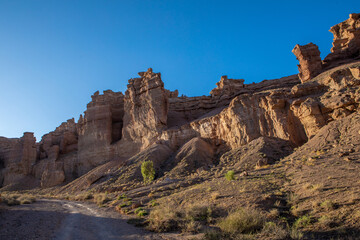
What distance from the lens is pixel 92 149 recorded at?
183ft

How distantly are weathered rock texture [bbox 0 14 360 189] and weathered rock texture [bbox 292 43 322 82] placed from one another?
16 cm

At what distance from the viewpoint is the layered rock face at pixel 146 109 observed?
167 ft

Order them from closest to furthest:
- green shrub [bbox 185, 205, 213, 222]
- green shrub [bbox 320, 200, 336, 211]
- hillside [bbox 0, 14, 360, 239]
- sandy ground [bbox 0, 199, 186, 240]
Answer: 1. green shrub [bbox 320, 200, 336, 211]
2. sandy ground [bbox 0, 199, 186, 240]
3. hillside [bbox 0, 14, 360, 239]
4. green shrub [bbox 185, 205, 213, 222]

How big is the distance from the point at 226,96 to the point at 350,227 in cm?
5177

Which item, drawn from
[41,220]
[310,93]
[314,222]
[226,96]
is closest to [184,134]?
[226,96]

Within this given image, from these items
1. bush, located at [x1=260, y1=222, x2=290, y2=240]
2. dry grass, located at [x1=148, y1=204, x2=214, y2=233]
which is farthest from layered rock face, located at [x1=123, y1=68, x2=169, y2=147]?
bush, located at [x1=260, y1=222, x2=290, y2=240]

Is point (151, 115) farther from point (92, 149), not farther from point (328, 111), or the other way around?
point (328, 111)

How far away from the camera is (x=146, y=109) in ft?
174

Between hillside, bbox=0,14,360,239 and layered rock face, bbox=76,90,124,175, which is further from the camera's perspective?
layered rock face, bbox=76,90,124,175

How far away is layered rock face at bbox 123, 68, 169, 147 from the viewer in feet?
167

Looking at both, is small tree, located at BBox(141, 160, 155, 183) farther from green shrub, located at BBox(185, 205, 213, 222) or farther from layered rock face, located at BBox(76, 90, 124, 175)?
green shrub, located at BBox(185, 205, 213, 222)

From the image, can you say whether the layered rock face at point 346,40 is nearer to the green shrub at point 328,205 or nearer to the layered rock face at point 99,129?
the green shrub at point 328,205

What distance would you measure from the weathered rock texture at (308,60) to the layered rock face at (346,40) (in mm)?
2946

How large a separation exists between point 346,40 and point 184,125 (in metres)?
33.9
